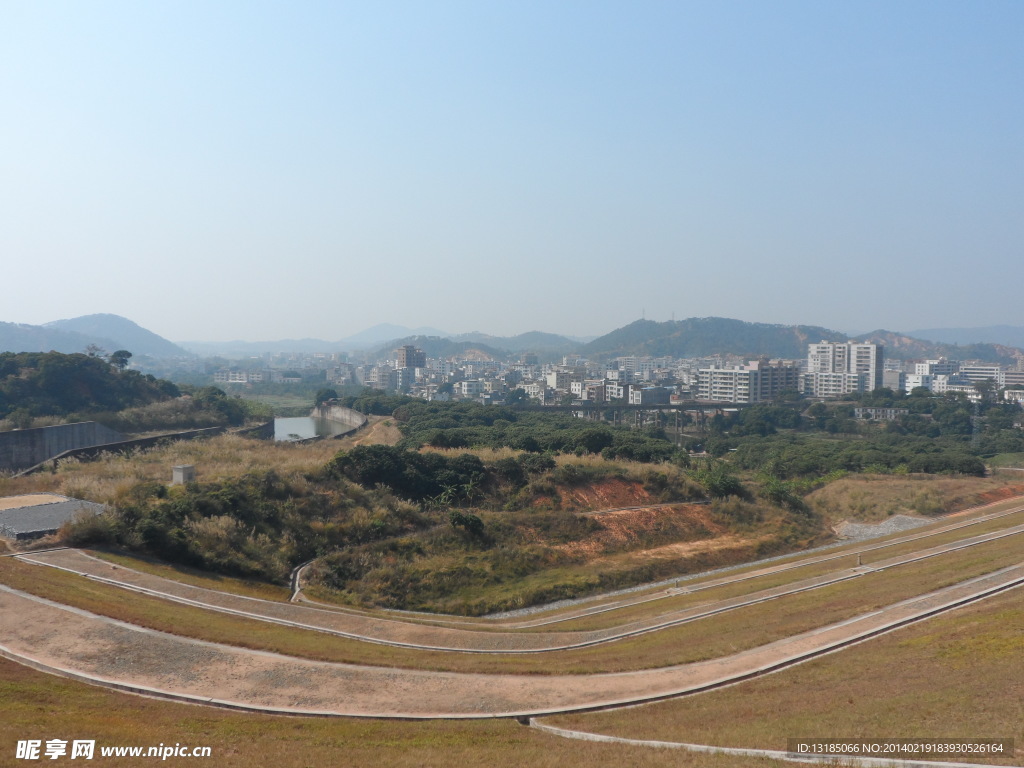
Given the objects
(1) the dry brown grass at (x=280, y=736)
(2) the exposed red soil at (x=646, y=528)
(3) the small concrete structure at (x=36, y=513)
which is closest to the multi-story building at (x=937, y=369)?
(2) the exposed red soil at (x=646, y=528)

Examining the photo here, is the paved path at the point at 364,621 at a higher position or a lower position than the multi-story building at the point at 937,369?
lower

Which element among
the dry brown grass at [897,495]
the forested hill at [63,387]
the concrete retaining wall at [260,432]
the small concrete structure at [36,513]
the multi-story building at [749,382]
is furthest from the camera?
the multi-story building at [749,382]

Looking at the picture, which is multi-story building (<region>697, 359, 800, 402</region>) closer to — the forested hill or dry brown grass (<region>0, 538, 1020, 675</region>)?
the forested hill

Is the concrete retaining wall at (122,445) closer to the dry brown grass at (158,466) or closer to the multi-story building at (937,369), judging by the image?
the dry brown grass at (158,466)

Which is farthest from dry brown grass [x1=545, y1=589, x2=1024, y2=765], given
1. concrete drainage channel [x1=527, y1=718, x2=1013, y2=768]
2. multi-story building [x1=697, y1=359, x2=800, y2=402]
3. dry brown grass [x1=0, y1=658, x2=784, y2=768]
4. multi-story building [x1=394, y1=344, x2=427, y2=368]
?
multi-story building [x1=394, y1=344, x2=427, y2=368]

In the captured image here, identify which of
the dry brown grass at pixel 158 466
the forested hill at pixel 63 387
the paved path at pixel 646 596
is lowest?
the paved path at pixel 646 596

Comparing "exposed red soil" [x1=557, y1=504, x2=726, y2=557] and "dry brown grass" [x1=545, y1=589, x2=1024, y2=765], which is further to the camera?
"exposed red soil" [x1=557, y1=504, x2=726, y2=557]

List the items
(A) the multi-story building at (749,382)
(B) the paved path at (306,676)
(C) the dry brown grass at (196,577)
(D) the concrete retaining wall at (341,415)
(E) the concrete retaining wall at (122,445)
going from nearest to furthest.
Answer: (B) the paved path at (306,676) → (C) the dry brown grass at (196,577) → (E) the concrete retaining wall at (122,445) → (D) the concrete retaining wall at (341,415) → (A) the multi-story building at (749,382)
